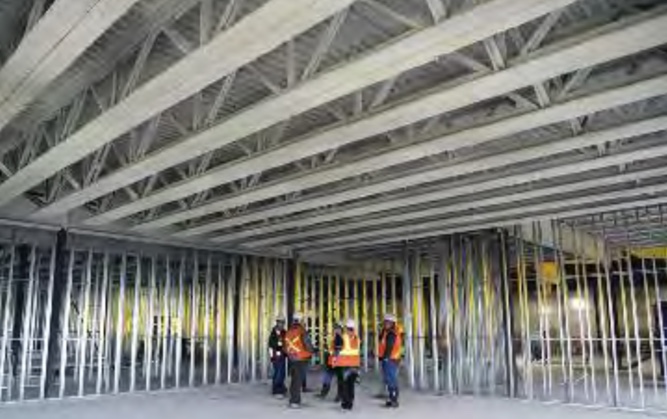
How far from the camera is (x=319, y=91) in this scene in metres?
5.97

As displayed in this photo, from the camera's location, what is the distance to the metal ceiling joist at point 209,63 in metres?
4.49

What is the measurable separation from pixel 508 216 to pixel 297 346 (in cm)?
495

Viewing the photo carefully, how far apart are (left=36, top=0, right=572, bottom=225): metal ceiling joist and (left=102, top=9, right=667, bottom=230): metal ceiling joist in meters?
0.05

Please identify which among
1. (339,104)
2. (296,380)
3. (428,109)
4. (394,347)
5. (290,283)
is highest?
(339,104)

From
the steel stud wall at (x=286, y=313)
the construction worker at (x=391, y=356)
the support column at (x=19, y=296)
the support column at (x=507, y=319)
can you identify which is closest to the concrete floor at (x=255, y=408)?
the construction worker at (x=391, y=356)

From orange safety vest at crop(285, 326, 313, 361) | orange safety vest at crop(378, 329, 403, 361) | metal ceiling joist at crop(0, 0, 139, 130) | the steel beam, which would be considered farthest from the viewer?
orange safety vest at crop(285, 326, 313, 361)

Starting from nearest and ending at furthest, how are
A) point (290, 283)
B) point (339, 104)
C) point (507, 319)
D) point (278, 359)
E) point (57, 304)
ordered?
point (339, 104) < point (57, 304) < point (278, 359) < point (507, 319) < point (290, 283)

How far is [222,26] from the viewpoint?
488 cm

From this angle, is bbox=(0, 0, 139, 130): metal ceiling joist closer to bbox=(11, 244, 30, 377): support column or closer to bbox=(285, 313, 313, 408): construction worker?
bbox=(285, 313, 313, 408): construction worker

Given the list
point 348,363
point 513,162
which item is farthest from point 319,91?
point 348,363

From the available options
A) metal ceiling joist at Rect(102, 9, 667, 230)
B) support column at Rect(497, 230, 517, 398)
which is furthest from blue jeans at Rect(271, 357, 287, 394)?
support column at Rect(497, 230, 517, 398)

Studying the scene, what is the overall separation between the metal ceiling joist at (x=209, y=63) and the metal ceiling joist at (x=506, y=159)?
3.12 meters

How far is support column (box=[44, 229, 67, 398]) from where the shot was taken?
12508 mm

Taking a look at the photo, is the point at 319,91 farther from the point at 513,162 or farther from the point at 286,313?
the point at 286,313
